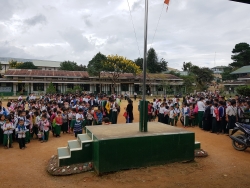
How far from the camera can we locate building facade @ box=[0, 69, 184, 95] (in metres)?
32.5

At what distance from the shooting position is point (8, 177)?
5074mm

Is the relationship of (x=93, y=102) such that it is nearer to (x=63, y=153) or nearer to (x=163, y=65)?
(x=63, y=153)

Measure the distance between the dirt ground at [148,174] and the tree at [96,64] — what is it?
2797cm

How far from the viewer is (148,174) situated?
202 inches

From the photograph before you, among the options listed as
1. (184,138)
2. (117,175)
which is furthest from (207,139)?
(117,175)

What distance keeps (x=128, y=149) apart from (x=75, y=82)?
31320 millimetres

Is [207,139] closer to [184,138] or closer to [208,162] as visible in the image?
[208,162]

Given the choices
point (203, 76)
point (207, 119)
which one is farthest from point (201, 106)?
point (203, 76)

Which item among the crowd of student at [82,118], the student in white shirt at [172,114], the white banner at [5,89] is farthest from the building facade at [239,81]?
the white banner at [5,89]

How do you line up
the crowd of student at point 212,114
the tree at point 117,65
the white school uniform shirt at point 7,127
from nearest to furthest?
the white school uniform shirt at point 7,127 < the crowd of student at point 212,114 < the tree at point 117,65

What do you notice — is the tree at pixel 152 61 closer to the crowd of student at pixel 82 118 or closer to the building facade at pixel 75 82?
the building facade at pixel 75 82

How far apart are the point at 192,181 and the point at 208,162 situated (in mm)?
1397

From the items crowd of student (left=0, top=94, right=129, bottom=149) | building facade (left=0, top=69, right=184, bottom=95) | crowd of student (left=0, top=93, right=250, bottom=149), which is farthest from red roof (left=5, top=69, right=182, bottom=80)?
crowd of student (left=0, top=94, right=129, bottom=149)

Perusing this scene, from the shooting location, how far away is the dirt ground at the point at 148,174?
4730mm
